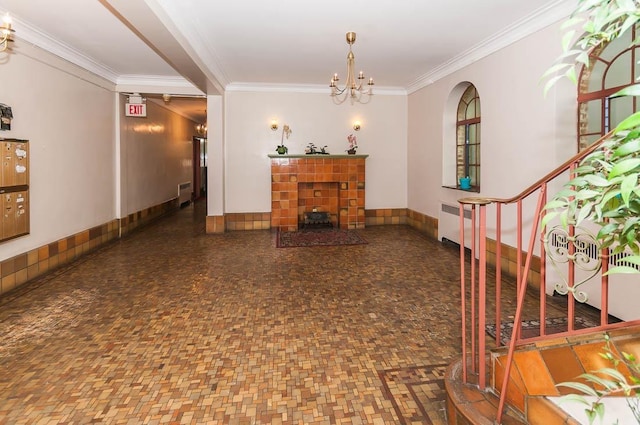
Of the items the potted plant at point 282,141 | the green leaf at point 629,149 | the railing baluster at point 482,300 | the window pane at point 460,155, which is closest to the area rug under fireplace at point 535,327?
the railing baluster at point 482,300

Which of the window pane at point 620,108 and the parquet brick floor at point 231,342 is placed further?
the window pane at point 620,108

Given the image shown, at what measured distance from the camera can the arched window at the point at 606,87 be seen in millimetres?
3186

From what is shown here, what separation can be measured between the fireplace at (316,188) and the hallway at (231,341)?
225 centimetres

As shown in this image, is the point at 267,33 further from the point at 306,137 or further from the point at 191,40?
the point at 306,137

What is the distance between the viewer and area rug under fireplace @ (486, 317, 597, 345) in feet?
9.43

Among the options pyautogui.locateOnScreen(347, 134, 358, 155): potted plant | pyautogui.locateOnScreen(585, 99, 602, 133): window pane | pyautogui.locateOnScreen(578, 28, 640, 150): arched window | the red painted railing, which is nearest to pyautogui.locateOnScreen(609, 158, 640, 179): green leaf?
the red painted railing

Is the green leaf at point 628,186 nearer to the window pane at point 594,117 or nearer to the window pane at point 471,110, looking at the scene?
the window pane at point 594,117

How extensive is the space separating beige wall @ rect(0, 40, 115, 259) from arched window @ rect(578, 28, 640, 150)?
5.68m

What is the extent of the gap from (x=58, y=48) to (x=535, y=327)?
19.6 feet

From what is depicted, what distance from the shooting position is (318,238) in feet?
21.5

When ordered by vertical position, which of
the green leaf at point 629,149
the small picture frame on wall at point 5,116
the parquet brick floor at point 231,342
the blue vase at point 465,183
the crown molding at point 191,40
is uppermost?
the crown molding at point 191,40

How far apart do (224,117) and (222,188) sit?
135cm

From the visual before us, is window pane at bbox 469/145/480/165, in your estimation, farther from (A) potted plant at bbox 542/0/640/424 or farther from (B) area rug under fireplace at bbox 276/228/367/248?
(A) potted plant at bbox 542/0/640/424

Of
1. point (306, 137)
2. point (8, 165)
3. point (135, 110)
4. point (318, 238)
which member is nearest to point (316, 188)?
point (306, 137)
